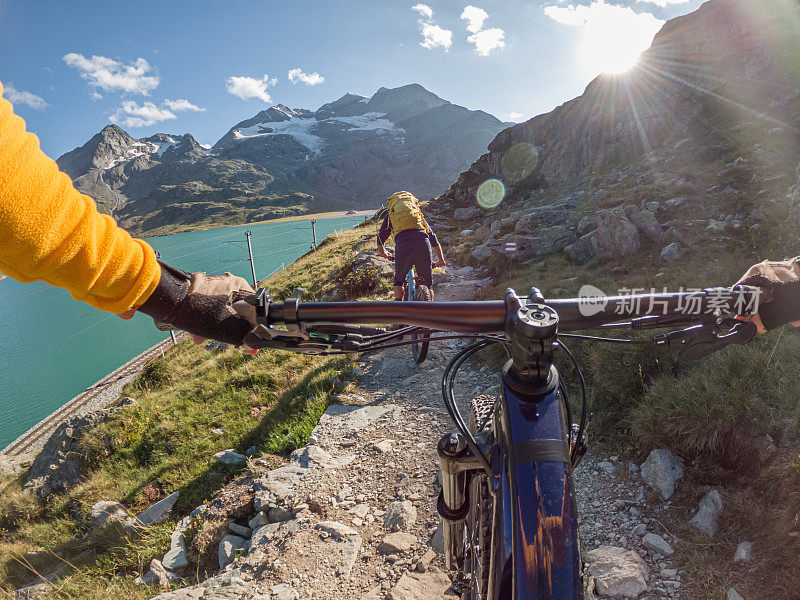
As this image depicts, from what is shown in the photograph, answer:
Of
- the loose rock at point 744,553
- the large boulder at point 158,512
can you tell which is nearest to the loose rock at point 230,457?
the large boulder at point 158,512

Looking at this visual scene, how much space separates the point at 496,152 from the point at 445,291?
1510 inches

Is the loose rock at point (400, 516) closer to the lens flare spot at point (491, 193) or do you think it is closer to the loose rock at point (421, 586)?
the loose rock at point (421, 586)

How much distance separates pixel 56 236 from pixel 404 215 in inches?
240

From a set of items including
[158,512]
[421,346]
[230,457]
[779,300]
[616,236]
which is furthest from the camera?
[616,236]

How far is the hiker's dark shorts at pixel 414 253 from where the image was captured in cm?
690

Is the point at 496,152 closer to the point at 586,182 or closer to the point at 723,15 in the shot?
the point at 586,182

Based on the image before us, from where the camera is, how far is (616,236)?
1171 centimetres

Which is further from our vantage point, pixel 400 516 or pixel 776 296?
pixel 400 516

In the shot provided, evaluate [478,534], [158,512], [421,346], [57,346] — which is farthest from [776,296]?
[57,346]

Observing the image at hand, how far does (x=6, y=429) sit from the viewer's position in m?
30.1

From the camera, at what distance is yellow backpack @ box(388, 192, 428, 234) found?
22.5 feet

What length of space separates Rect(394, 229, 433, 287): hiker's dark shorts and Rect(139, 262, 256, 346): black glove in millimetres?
5616

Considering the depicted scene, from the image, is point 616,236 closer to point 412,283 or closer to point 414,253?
Answer: point 414,253

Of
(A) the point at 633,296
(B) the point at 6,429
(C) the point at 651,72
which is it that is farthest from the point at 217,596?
(C) the point at 651,72
